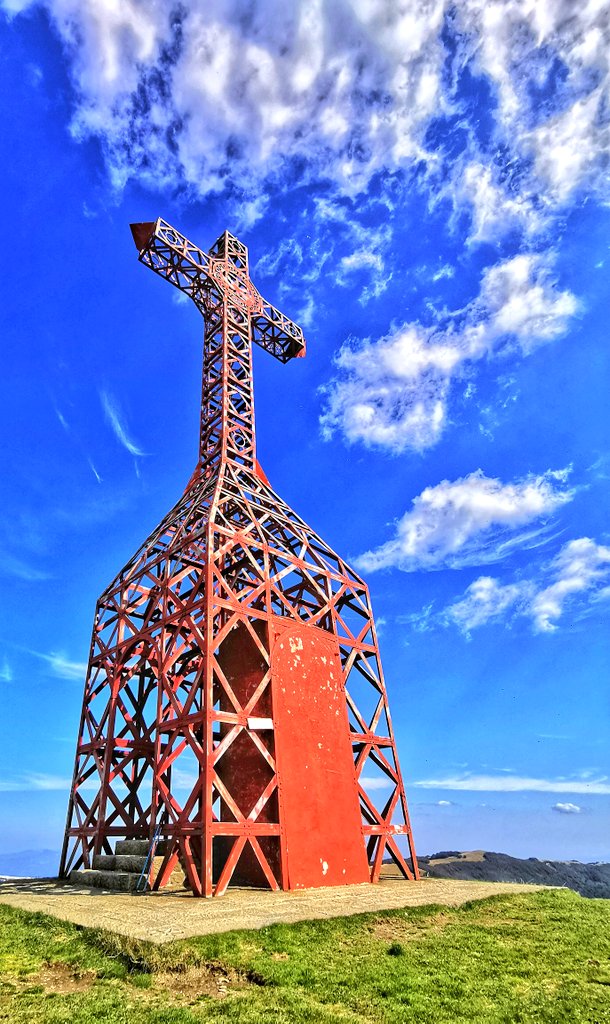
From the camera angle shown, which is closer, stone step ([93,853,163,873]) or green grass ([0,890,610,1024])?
green grass ([0,890,610,1024])

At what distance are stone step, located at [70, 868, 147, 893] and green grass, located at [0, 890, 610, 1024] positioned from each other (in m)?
4.11

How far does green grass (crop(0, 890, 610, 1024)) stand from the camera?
575cm

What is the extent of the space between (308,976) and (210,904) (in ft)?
14.2

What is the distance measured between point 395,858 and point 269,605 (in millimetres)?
8402

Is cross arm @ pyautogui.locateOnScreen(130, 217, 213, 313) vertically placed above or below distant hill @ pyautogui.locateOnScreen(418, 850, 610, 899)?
above

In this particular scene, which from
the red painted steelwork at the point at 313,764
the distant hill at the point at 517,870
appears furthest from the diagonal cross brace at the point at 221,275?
the distant hill at the point at 517,870

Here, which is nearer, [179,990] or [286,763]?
[179,990]

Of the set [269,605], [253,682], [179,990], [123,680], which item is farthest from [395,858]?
[179,990]

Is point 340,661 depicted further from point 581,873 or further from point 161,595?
point 581,873

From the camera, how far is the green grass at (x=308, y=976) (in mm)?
5754

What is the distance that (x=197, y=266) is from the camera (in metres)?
25.0

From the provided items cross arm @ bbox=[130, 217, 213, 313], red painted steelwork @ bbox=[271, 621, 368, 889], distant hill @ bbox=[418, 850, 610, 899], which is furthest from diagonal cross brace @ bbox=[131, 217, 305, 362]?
distant hill @ bbox=[418, 850, 610, 899]

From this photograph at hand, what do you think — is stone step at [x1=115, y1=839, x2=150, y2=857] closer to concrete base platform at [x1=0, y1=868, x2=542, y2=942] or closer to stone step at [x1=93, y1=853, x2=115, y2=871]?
stone step at [x1=93, y1=853, x2=115, y2=871]

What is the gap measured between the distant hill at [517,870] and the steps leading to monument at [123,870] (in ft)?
61.0
